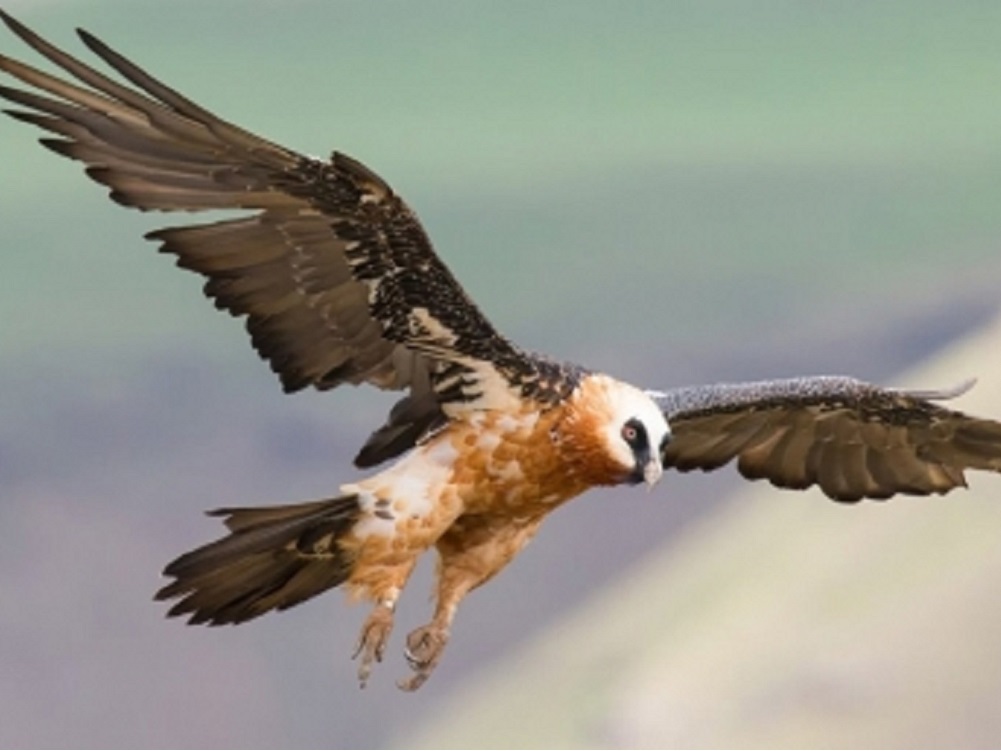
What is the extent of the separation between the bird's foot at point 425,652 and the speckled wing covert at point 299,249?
0.65 m

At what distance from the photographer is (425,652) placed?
10477 mm

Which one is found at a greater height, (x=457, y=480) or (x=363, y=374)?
(x=363, y=374)

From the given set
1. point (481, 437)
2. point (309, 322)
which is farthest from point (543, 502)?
point (309, 322)

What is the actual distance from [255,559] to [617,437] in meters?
1.30

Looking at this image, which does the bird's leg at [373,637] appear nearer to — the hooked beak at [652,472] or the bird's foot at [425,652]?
the bird's foot at [425,652]

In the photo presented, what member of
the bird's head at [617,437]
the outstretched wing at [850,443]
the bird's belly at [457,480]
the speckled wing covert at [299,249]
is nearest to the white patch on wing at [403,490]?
the bird's belly at [457,480]

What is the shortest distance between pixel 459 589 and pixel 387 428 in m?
0.61

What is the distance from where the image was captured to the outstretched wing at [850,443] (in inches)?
459

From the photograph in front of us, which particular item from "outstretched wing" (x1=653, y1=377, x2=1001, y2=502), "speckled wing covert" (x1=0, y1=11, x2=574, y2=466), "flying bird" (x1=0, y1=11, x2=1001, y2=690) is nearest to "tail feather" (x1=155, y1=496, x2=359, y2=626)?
"flying bird" (x1=0, y1=11, x2=1001, y2=690)

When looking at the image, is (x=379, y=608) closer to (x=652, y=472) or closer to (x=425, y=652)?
(x=425, y=652)

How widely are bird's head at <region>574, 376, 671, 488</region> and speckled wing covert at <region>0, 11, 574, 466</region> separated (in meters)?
0.12

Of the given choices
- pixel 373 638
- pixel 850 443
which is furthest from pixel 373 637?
pixel 850 443

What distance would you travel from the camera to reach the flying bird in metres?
9.76

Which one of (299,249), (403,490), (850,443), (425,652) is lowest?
(425,652)
